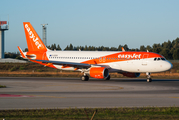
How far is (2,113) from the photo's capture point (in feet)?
43.0

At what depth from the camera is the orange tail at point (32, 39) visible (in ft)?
145

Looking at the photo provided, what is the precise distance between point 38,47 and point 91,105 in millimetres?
29820

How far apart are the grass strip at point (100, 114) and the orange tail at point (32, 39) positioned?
31.1 meters

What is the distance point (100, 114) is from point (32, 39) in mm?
33612

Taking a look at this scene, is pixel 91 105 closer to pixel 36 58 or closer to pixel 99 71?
pixel 99 71

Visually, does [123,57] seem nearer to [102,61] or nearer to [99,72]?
[102,61]

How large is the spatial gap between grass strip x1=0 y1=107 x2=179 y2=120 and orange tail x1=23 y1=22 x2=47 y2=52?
31076mm

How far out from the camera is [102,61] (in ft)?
127

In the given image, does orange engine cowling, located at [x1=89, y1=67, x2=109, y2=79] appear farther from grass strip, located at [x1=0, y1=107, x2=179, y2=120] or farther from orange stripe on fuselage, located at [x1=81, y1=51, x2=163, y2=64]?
grass strip, located at [x1=0, y1=107, x2=179, y2=120]

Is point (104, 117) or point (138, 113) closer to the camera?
point (104, 117)

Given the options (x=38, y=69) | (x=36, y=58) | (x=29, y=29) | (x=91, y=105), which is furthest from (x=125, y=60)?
(x=38, y=69)

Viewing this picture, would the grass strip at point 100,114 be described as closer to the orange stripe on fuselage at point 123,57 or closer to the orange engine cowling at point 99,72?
the orange engine cowling at point 99,72

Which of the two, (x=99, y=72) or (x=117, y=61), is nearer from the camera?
(x=99, y=72)

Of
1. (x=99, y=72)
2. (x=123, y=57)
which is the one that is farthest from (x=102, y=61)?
(x=99, y=72)
